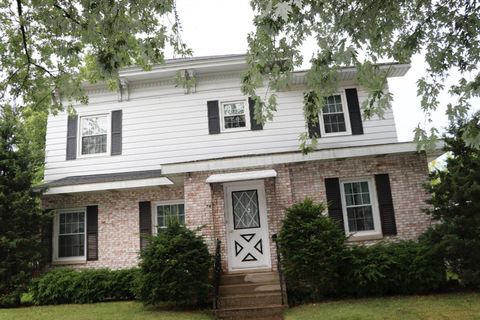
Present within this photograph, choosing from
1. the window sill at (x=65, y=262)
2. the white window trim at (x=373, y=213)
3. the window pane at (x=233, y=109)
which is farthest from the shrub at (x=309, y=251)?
the window sill at (x=65, y=262)

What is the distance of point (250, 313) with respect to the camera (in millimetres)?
9086

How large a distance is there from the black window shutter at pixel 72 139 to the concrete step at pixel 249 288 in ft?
24.8

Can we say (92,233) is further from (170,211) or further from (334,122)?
(334,122)

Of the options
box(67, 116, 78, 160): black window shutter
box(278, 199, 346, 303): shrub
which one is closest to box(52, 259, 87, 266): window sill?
box(67, 116, 78, 160): black window shutter

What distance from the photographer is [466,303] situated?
332 inches

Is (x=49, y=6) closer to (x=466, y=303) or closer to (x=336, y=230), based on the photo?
(x=336, y=230)

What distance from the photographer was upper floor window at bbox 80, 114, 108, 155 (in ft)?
47.2

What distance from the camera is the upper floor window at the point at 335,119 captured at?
13.7 m

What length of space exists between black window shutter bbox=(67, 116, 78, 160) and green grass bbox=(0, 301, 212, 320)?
5363mm

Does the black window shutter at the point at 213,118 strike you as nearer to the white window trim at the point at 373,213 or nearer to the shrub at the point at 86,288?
the white window trim at the point at 373,213

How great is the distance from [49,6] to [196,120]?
22.0 ft

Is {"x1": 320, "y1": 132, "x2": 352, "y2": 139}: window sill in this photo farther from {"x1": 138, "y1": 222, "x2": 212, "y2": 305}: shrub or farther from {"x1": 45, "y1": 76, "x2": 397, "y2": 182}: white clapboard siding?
{"x1": 138, "y1": 222, "x2": 212, "y2": 305}: shrub

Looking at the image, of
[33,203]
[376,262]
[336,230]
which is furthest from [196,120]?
[376,262]

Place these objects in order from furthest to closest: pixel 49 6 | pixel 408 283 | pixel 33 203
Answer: pixel 33 203
pixel 408 283
pixel 49 6
